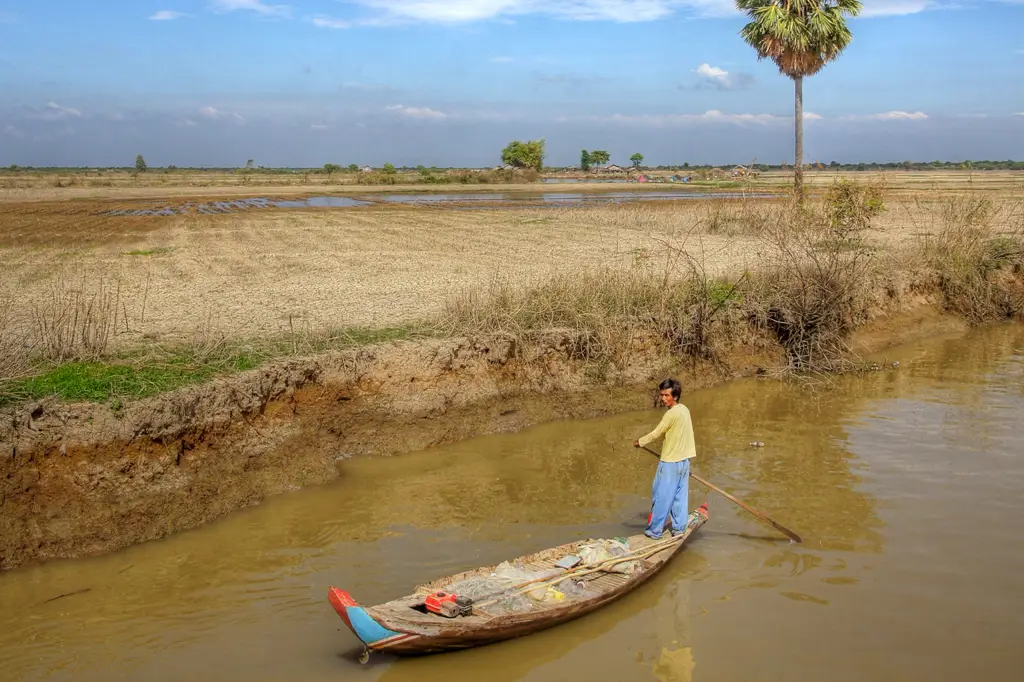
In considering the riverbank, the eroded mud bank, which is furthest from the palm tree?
the eroded mud bank

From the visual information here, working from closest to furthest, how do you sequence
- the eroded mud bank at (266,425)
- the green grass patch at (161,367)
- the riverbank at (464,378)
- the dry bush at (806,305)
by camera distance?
the eroded mud bank at (266,425) < the riverbank at (464,378) < the green grass patch at (161,367) < the dry bush at (806,305)

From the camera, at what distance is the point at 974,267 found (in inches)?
630

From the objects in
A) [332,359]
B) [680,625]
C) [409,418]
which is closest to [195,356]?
[332,359]

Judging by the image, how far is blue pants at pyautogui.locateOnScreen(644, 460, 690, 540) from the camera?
6.94m

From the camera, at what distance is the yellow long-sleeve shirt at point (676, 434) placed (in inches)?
267

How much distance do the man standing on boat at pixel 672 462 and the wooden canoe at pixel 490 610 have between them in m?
0.17

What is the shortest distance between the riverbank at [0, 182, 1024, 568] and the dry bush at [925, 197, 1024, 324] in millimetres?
41

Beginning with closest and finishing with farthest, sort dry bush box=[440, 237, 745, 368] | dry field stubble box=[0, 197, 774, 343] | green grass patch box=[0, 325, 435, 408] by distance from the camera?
green grass patch box=[0, 325, 435, 408] → dry bush box=[440, 237, 745, 368] → dry field stubble box=[0, 197, 774, 343]

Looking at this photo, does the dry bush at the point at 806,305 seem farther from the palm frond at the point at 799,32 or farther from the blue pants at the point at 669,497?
the palm frond at the point at 799,32

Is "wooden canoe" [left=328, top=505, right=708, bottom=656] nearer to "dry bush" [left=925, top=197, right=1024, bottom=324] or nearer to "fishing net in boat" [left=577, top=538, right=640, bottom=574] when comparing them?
"fishing net in boat" [left=577, top=538, right=640, bottom=574]

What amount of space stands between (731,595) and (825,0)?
78.1ft

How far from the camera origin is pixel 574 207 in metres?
35.2

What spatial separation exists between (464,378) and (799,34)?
19566 millimetres

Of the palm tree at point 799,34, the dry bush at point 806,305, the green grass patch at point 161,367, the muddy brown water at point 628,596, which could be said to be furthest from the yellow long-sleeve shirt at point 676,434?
the palm tree at point 799,34
